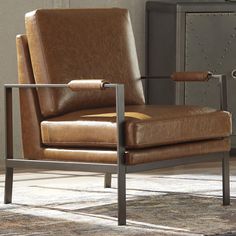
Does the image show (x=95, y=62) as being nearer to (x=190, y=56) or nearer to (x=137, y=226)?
(x=137, y=226)

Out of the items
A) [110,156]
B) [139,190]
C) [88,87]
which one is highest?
[88,87]

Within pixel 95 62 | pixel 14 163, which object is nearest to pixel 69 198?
pixel 14 163

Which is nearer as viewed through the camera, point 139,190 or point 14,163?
point 14,163

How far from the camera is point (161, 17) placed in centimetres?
525

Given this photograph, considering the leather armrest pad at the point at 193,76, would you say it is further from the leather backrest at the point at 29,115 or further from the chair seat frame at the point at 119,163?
the leather backrest at the point at 29,115

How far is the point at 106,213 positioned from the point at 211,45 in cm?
211

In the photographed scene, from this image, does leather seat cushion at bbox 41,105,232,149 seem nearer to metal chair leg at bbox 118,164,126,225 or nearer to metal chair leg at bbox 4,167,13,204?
metal chair leg at bbox 118,164,126,225

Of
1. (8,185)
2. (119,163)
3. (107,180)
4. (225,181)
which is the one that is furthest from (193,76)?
(8,185)

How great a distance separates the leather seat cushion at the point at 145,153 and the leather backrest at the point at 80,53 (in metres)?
0.22

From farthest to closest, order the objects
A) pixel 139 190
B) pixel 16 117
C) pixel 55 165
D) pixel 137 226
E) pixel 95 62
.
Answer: pixel 16 117, pixel 139 190, pixel 95 62, pixel 55 165, pixel 137 226

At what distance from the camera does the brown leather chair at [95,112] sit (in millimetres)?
3020

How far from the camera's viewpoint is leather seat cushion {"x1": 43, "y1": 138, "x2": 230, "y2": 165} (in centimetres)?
301

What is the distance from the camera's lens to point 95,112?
330cm

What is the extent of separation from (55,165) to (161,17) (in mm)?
2239
